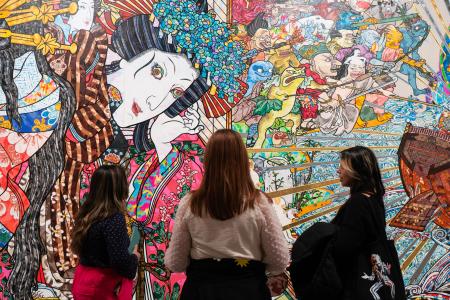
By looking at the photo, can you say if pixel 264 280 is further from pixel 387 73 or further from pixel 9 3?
pixel 9 3

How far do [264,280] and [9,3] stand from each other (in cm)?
259

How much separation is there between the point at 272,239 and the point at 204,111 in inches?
58.0

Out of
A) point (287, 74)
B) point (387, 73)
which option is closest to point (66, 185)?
point (287, 74)

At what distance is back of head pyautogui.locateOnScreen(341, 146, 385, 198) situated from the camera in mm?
2238

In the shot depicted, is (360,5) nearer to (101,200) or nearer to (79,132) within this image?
(79,132)

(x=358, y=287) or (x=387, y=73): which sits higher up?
(x=387, y=73)

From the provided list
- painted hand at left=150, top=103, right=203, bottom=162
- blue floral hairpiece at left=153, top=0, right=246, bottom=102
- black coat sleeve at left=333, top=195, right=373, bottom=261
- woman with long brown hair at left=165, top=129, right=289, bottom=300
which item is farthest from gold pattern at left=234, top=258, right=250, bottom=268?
blue floral hairpiece at left=153, top=0, right=246, bottom=102

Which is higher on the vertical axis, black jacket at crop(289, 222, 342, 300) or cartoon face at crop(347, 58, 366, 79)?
cartoon face at crop(347, 58, 366, 79)

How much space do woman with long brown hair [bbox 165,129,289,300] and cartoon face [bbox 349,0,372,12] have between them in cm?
180

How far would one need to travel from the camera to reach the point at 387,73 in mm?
3318

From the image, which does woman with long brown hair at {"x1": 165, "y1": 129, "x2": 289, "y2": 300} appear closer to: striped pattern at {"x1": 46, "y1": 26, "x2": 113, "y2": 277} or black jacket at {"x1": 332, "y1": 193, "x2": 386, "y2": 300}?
black jacket at {"x1": 332, "y1": 193, "x2": 386, "y2": 300}

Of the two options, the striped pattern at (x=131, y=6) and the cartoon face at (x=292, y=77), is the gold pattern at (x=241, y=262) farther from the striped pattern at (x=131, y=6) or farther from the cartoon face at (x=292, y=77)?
the striped pattern at (x=131, y=6)

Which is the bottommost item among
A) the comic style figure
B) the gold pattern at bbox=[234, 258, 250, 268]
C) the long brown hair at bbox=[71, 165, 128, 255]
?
the comic style figure

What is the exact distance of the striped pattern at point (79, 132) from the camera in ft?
10.6
